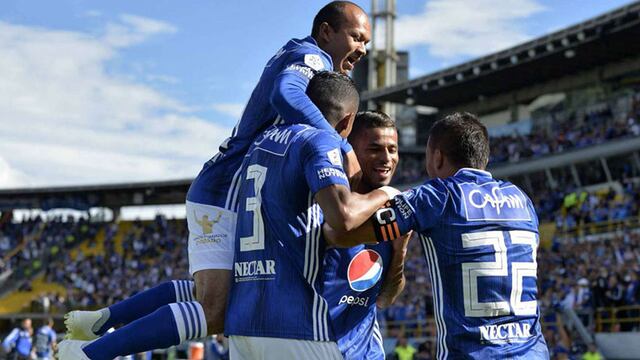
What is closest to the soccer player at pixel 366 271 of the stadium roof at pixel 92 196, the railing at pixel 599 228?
the railing at pixel 599 228

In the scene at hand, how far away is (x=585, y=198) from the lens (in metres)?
30.2

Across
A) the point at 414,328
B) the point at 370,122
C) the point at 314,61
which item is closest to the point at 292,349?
the point at 370,122

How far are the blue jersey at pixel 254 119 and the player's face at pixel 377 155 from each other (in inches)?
19.8

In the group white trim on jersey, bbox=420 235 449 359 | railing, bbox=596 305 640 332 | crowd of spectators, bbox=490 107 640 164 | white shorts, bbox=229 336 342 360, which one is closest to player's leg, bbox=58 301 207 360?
white shorts, bbox=229 336 342 360

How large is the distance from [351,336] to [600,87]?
36188 millimetres

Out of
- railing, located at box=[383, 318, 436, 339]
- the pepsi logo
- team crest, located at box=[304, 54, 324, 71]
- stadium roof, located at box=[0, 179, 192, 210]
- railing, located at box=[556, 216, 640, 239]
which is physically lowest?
railing, located at box=[383, 318, 436, 339]

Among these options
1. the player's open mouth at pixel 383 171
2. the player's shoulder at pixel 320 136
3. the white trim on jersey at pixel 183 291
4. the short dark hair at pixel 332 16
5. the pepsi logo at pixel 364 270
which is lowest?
the white trim on jersey at pixel 183 291

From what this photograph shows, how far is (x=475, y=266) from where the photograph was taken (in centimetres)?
426

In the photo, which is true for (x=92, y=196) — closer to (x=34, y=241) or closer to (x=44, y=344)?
(x=34, y=241)

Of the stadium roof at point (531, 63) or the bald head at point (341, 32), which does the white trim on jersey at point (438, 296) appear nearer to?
the bald head at point (341, 32)

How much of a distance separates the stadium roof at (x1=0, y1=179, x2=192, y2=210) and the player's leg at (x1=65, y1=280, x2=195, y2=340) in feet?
141

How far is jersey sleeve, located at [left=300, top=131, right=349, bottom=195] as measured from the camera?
422cm

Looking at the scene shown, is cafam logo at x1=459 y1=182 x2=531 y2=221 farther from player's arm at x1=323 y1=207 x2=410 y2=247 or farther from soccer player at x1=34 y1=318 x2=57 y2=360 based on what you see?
soccer player at x1=34 y1=318 x2=57 y2=360

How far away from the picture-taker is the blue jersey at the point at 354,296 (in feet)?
15.0
